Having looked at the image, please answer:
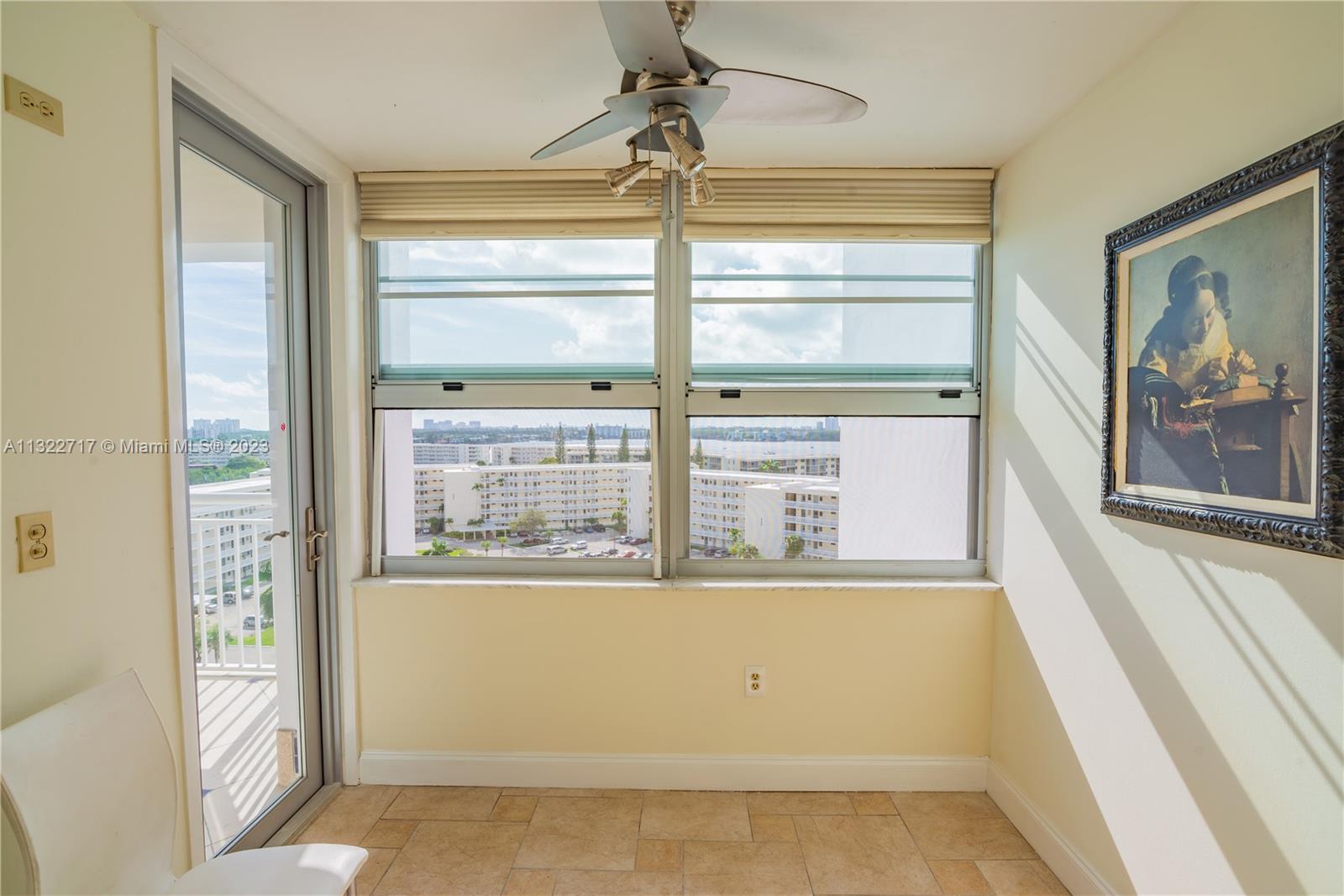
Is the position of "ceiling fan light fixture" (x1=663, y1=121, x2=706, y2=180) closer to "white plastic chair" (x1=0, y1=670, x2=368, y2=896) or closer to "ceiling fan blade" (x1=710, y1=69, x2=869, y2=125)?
"ceiling fan blade" (x1=710, y1=69, x2=869, y2=125)

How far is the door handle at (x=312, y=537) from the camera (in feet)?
7.87

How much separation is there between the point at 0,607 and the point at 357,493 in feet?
4.25

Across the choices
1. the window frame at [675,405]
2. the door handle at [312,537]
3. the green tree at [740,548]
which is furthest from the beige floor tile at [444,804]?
the green tree at [740,548]

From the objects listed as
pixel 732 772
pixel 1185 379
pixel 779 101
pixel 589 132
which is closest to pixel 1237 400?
pixel 1185 379

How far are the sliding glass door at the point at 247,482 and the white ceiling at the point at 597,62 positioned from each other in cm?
37

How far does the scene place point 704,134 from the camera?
85.4 inches

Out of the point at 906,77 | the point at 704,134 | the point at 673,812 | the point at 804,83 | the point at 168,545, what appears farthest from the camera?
the point at 673,812

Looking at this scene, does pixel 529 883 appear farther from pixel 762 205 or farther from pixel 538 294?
pixel 762 205

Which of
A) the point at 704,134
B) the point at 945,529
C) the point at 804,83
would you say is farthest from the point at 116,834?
the point at 945,529

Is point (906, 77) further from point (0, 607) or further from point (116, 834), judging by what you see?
point (116, 834)

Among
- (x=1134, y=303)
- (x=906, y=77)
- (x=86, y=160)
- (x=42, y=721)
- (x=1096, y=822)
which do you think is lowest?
(x=1096, y=822)

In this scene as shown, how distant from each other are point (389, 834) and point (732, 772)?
1303mm

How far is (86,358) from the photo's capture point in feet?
4.69

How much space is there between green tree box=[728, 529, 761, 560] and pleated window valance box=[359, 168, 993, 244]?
123 centimetres
